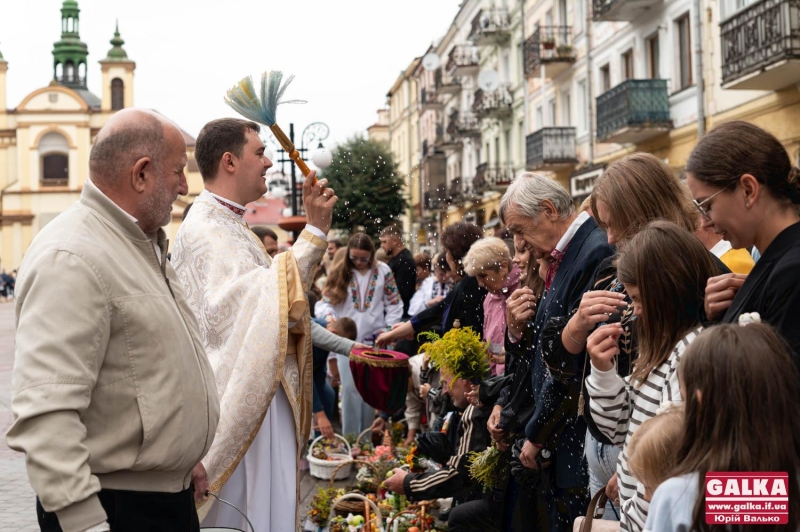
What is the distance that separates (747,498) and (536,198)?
258 cm

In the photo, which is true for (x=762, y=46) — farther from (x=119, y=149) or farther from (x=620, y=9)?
(x=119, y=149)

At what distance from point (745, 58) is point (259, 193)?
554 inches

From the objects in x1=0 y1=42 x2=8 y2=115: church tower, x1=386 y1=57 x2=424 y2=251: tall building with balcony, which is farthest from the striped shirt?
x1=0 y1=42 x2=8 y2=115: church tower

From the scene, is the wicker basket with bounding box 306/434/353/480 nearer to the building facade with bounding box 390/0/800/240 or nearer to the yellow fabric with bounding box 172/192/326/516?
the yellow fabric with bounding box 172/192/326/516

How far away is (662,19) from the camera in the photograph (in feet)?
73.8

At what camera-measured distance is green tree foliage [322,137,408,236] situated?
80.9 feet

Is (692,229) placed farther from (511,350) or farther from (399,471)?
(399,471)

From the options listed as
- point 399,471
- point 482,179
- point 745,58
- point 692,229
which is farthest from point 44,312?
point 482,179

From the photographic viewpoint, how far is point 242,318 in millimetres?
4410

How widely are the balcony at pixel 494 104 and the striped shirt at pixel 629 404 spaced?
3444 cm

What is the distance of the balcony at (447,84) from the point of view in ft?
157

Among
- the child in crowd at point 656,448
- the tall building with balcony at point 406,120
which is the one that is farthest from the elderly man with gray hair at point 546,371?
the tall building with balcony at point 406,120

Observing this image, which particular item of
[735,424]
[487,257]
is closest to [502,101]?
[487,257]

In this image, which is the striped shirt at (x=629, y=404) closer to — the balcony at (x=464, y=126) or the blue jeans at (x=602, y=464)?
the blue jeans at (x=602, y=464)
